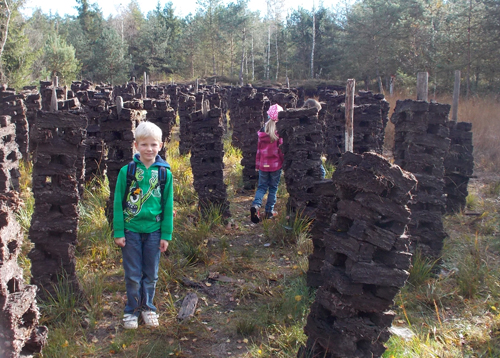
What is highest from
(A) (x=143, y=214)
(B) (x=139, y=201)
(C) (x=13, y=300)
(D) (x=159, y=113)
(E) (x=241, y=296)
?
(D) (x=159, y=113)

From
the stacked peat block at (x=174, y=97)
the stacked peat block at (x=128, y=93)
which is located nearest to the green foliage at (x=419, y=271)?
the stacked peat block at (x=128, y=93)

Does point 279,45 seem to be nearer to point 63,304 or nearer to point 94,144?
point 94,144

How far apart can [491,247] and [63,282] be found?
19.9 ft

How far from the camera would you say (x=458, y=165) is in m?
8.16

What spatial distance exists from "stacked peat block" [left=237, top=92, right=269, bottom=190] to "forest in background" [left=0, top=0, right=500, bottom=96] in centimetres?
1454

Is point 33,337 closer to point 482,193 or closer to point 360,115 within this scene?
point 360,115

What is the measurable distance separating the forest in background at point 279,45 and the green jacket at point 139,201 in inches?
804

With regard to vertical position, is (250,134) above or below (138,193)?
above

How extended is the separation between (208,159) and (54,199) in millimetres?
3224

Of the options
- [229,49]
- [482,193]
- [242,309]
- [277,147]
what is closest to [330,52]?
[229,49]

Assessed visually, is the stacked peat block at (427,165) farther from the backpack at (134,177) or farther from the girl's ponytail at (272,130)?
the backpack at (134,177)

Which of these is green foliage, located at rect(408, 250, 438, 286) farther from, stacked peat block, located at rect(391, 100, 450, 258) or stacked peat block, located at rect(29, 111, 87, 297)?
stacked peat block, located at rect(29, 111, 87, 297)

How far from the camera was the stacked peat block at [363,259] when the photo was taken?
3047 mm

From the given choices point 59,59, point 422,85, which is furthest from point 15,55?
point 422,85
